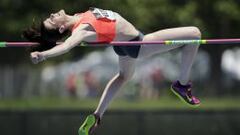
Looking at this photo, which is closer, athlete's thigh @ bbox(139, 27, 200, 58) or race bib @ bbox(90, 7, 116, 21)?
race bib @ bbox(90, 7, 116, 21)

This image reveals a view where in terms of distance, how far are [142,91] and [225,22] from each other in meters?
4.09

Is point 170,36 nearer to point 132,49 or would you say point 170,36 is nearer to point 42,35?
point 132,49

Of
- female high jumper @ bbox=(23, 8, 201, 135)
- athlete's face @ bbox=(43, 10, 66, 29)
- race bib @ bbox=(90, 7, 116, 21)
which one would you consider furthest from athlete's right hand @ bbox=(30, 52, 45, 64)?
race bib @ bbox=(90, 7, 116, 21)

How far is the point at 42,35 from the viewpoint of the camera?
337 inches

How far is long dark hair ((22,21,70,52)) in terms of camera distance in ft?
28.0

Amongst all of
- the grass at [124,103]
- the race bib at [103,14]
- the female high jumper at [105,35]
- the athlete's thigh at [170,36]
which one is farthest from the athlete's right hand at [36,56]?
the grass at [124,103]

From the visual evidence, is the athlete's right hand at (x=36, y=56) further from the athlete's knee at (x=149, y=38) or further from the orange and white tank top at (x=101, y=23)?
the athlete's knee at (x=149, y=38)

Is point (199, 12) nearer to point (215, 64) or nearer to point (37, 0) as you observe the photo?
point (215, 64)

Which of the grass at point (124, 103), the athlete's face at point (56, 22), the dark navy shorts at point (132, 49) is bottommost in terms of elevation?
the grass at point (124, 103)

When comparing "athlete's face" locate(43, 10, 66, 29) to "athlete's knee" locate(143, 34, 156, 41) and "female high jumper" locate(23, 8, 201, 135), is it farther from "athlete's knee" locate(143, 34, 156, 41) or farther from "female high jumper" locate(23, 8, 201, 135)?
"athlete's knee" locate(143, 34, 156, 41)

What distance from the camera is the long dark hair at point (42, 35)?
28.0ft

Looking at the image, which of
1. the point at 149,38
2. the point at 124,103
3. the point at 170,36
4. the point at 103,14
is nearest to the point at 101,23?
the point at 103,14

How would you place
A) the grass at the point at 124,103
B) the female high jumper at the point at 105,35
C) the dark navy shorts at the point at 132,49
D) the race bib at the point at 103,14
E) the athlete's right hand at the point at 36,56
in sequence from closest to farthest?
the athlete's right hand at the point at 36,56 → the female high jumper at the point at 105,35 → the race bib at the point at 103,14 → the dark navy shorts at the point at 132,49 → the grass at the point at 124,103

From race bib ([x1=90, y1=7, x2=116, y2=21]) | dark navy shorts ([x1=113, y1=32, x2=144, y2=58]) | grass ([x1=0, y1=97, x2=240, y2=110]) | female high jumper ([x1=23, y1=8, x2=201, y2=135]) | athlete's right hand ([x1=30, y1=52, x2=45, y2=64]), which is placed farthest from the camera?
grass ([x1=0, y1=97, x2=240, y2=110])
